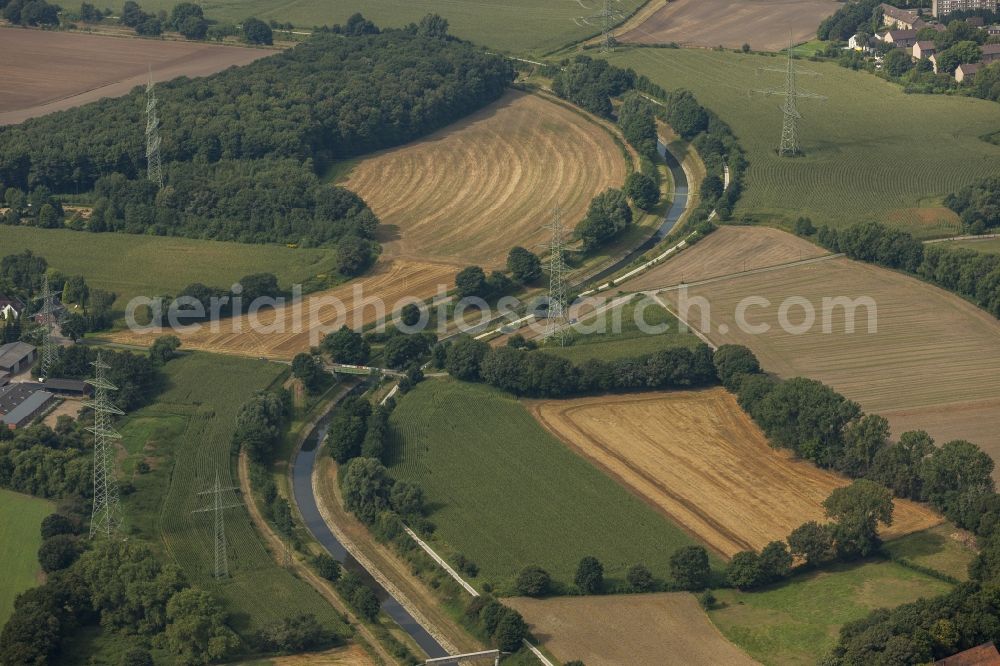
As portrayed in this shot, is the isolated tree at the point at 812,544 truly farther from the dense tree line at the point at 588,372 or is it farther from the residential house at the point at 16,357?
the residential house at the point at 16,357

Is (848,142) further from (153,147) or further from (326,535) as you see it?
(326,535)

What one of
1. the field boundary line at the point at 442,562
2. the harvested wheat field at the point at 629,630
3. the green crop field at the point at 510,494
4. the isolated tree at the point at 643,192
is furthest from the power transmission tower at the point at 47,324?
the isolated tree at the point at 643,192

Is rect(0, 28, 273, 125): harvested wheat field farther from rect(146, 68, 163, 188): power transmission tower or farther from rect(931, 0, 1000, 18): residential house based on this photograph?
rect(931, 0, 1000, 18): residential house

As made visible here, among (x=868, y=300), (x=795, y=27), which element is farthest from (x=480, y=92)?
(x=868, y=300)

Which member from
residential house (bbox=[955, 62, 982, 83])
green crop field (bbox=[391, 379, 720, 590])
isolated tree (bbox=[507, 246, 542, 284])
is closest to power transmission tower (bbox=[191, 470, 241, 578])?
green crop field (bbox=[391, 379, 720, 590])

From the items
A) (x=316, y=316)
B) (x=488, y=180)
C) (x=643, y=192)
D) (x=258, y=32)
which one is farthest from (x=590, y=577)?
(x=258, y=32)

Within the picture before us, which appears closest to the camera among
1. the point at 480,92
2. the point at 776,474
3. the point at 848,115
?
the point at 776,474

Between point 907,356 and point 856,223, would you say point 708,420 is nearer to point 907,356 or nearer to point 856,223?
point 907,356
